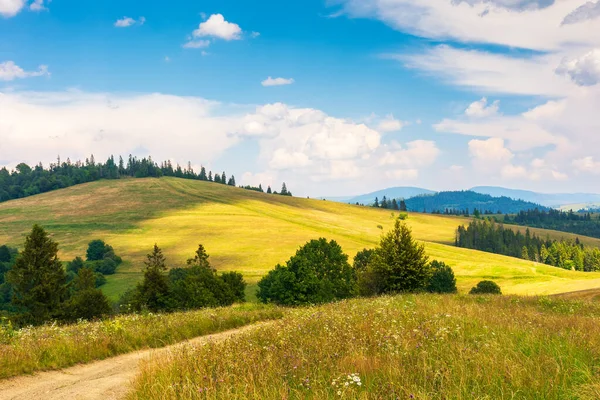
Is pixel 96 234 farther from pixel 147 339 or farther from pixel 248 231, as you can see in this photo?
pixel 147 339

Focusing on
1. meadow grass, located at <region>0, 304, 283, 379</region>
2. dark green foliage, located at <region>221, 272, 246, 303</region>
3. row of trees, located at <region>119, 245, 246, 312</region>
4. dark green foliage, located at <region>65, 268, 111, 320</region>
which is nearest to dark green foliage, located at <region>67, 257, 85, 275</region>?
dark green foliage, located at <region>65, 268, 111, 320</region>

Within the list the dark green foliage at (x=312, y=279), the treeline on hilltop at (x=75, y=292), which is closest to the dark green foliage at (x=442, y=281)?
the dark green foliage at (x=312, y=279)

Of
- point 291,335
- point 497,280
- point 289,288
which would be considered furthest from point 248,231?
point 291,335

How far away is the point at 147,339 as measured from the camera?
47.5 feet

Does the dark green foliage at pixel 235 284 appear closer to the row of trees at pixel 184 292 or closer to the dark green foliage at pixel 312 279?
the row of trees at pixel 184 292

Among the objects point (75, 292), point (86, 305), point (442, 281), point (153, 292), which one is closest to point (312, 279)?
point (153, 292)

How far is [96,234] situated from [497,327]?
16070 centimetres

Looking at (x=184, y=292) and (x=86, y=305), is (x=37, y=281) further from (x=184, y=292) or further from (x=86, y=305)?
(x=184, y=292)

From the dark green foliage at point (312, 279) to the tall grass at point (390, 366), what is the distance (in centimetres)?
3085

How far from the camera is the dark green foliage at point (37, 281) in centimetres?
4419

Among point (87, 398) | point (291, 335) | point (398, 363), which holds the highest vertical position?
point (398, 363)

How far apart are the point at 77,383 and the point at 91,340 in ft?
12.2

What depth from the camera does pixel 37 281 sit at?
148 ft

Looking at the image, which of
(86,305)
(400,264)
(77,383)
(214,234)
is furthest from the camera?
(214,234)
